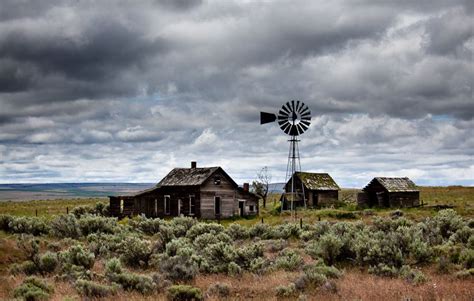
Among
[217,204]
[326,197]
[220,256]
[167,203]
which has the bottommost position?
[220,256]

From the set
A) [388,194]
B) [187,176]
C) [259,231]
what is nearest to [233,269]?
[259,231]

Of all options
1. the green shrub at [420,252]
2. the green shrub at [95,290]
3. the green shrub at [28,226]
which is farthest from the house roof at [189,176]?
the green shrub at [95,290]

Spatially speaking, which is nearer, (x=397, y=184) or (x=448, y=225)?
(x=448, y=225)

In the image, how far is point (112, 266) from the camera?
13383mm

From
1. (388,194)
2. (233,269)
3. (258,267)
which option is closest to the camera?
(233,269)

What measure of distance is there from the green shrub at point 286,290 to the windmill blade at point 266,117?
30353 mm

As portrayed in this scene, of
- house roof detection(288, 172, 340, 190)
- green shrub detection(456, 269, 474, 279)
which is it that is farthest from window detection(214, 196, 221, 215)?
green shrub detection(456, 269, 474, 279)

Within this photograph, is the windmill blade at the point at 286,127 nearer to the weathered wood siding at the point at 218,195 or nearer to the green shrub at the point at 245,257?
the weathered wood siding at the point at 218,195

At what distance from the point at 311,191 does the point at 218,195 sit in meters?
12.5

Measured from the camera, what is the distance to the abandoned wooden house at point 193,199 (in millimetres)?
41625

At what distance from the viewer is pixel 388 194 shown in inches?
1953

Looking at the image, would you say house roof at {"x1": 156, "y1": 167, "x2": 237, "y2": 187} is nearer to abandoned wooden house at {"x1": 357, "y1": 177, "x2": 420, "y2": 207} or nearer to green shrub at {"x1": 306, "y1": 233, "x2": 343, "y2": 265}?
abandoned wooden house at {"x1": 357, "y1": 177, "x2": 420, "y2": 207}

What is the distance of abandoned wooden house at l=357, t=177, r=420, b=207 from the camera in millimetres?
49797

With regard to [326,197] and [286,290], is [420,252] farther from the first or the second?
[326,197]
